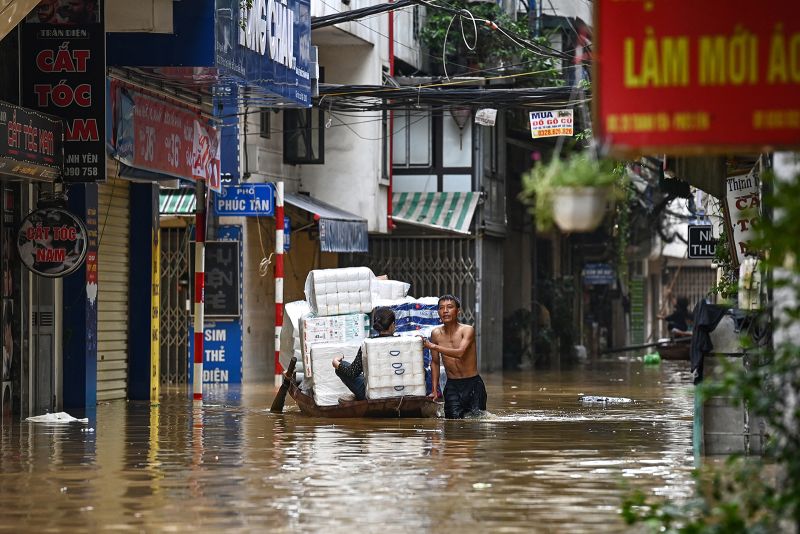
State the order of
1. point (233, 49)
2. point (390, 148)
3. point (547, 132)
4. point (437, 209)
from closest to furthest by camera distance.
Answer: point (233, 49) → point (547, 132) → point (390, 148) → point (437, 209)

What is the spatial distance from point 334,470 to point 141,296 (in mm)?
10750

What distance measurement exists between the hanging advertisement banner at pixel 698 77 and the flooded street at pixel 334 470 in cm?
330

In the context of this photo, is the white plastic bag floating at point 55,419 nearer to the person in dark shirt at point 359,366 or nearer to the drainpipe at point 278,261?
the person in dark shirt at point 359,366

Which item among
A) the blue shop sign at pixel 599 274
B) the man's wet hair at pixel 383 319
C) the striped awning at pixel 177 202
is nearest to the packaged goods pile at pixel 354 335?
the man's wet hair at pixel 383 319

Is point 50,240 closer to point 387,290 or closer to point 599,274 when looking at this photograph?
point 387,290

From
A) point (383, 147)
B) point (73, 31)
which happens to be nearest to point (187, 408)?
point (73, 31)

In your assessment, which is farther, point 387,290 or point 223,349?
point 223,349

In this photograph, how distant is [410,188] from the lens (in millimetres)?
34938

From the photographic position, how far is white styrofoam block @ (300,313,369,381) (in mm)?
20141

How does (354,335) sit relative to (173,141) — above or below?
below

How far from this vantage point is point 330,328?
20234 mm

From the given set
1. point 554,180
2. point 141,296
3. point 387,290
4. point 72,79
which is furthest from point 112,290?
point 554,180

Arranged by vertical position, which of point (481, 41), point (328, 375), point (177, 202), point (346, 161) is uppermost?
point (481, 41)

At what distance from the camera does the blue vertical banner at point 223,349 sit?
1083 inches
